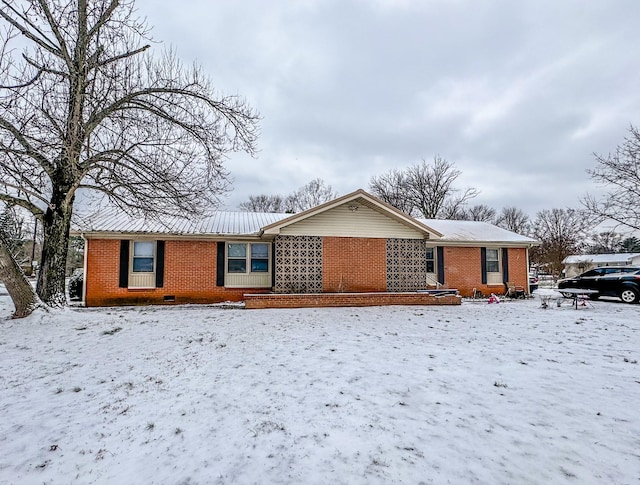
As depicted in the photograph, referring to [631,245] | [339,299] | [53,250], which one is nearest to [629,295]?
[339,299]

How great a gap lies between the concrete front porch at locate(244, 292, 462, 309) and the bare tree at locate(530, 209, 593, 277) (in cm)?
1757

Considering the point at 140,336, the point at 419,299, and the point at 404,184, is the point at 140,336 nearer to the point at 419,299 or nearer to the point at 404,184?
the point at 419,299

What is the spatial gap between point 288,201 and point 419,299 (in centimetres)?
3223

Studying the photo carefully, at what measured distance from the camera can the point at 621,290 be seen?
14086mm

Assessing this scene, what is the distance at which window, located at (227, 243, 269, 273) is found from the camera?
46.3 ft

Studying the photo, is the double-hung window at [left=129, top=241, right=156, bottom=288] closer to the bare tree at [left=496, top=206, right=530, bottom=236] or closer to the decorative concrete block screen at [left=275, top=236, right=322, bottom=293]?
the decorative concrete block screen at [left=275, top=236, right=322, bottom=293]

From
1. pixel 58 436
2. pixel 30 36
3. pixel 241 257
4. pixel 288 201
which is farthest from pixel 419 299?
pixel 288 201

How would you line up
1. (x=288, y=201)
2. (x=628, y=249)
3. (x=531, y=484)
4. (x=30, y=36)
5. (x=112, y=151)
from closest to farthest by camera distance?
(x=531, y=484) < (x=30, y=36) < (x=112, y=151) < (x=288, y=201) < (x=628, y=249)

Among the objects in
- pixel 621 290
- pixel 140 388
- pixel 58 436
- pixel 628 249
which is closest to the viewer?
pixel 58 436

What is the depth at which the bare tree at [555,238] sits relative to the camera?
3281 centimetres

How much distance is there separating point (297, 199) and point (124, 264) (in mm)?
30079

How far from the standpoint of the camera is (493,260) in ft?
57.5

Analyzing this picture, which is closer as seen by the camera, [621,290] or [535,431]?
[535,431]

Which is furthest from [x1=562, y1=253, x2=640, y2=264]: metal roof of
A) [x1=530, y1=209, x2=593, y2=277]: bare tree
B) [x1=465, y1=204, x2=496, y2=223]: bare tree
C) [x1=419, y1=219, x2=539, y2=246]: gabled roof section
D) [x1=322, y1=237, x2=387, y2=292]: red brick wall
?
[x1=322, y1=237, x2=387, y2=292]: red brick wall
